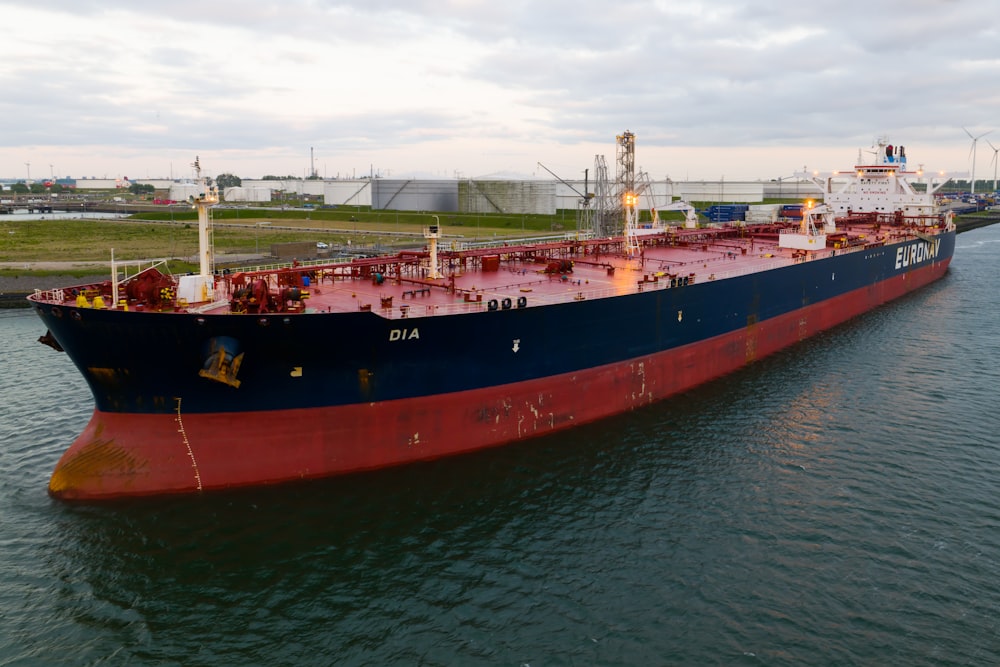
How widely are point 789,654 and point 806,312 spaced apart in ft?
91.6

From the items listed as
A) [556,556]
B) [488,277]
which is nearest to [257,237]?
[488,277]

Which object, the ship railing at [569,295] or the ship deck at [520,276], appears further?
the ship deck at [520,276]

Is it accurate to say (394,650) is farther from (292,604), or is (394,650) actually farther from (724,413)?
(724,413)

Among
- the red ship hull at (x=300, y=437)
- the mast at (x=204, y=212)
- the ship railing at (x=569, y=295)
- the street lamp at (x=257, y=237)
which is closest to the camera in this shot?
the red ship hull at (x=300, y=437)

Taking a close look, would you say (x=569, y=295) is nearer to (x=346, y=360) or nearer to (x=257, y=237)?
(x=346, y=360)

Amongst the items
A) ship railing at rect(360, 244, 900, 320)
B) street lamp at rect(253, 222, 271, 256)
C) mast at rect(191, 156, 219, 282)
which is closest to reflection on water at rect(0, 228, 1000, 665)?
ship railing at rect(360, 244, 900, 320)

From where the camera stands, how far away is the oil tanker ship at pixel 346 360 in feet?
59.0

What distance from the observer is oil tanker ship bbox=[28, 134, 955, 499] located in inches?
707

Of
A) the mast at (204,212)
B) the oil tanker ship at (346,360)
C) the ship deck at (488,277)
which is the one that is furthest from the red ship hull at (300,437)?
the mast at (204,212)

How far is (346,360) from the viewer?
62.2ft

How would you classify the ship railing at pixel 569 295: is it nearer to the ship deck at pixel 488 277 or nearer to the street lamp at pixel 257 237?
the ship deck at pixel 488 277

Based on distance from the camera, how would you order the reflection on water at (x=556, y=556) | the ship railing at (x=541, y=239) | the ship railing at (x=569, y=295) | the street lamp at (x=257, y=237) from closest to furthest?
the reflection on water at (x=556, y=556), the ship railing at (x=569, y=295), the ship railing at (x=541, y=239), the street lamp at (x=257, y=237)

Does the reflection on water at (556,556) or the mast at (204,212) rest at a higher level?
the mast at (204,212)

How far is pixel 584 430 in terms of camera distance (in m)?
23.8
